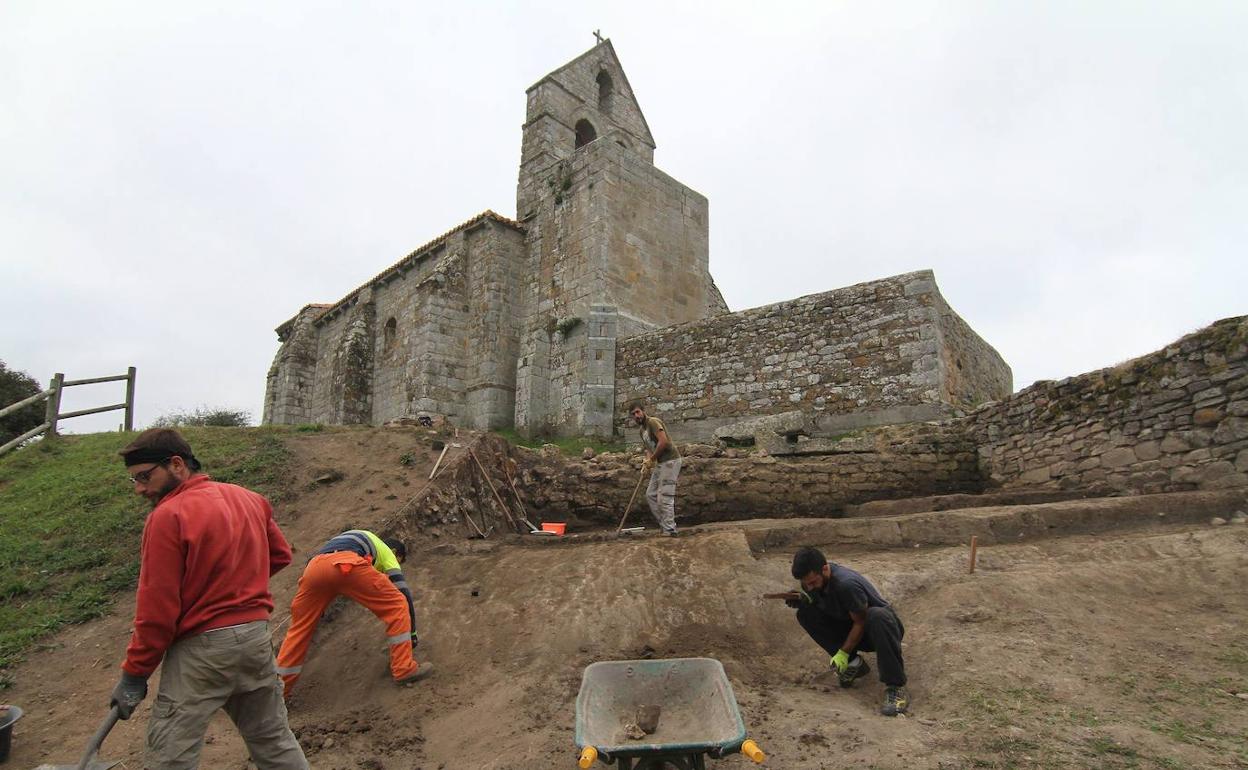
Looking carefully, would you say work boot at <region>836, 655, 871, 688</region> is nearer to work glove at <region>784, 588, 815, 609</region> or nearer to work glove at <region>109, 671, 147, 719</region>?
work glove at <region>784, 588, 815, 609</region>

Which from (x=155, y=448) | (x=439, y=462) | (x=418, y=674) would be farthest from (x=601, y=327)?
(x=155, y=448)

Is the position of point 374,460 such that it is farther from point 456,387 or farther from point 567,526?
point 456,387

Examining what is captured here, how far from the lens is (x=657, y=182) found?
16250mm

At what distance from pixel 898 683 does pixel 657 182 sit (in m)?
13.8

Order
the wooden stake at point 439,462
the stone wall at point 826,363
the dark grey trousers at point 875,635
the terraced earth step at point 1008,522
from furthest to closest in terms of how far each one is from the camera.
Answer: the stone wall at point 826,363 → the wooden stake at point 439,462 → the terraced earth step at point 1008,522 → the dark grey trousers at point 875,635

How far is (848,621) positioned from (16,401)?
26187 millimetres

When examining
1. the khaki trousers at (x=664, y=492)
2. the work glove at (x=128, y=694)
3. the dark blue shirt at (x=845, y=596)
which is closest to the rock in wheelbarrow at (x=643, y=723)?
the dark blue shirt at (x=845, y=596)

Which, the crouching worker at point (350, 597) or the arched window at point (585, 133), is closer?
the crouching worker at point (350, 597)

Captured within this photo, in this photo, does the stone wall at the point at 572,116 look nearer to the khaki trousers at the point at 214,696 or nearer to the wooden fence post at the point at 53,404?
the wooden fence post at the point at 53,404

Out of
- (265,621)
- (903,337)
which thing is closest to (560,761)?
(265,621)

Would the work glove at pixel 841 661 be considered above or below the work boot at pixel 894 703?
above

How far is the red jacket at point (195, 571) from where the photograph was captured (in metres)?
2.84

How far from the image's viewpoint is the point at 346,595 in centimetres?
508

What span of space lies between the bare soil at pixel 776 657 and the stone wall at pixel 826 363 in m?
4.22
